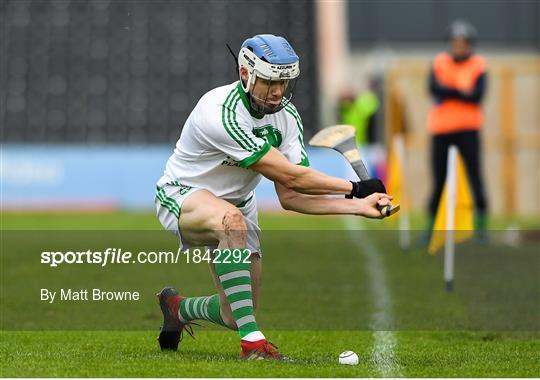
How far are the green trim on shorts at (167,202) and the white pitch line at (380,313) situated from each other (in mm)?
1274

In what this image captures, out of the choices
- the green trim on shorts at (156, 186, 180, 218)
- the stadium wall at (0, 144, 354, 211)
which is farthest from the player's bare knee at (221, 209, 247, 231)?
the stadium wall at (0, 144, 354, 211)

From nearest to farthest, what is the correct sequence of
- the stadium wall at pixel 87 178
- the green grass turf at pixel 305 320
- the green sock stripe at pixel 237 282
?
the green grass turf at pixel 305 320, the green sock stripe at pixel 237 282, the stadium wall at pixel 87 178

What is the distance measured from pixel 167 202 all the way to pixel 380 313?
2613mm

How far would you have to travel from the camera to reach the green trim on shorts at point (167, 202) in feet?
22.3

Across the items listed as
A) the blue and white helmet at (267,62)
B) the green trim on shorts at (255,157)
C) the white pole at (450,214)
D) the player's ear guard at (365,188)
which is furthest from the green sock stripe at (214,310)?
the white pole at (450,214)

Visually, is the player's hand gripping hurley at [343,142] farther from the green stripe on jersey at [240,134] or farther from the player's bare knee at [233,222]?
the player's bare knee at [233,222]

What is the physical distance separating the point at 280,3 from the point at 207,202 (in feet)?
70.2

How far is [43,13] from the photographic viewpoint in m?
27.4

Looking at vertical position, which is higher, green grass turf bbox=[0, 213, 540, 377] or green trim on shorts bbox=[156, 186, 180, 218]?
green trim on shorts bbox=[156, 186, 180, 218]

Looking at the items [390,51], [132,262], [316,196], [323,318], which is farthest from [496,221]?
[390,51]

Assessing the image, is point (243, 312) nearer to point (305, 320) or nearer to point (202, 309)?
point (202, 309)

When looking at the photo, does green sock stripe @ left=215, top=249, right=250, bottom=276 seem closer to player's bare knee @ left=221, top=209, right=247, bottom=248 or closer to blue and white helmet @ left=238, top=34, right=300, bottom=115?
player's bare knee @ left=221, top=209, right=247, bottom=248

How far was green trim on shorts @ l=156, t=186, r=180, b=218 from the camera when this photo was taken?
268 inches

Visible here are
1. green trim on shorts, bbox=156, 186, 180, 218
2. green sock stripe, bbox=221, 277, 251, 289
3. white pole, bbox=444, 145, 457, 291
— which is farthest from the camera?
white pole, bbox=444, 145, 457, 291
